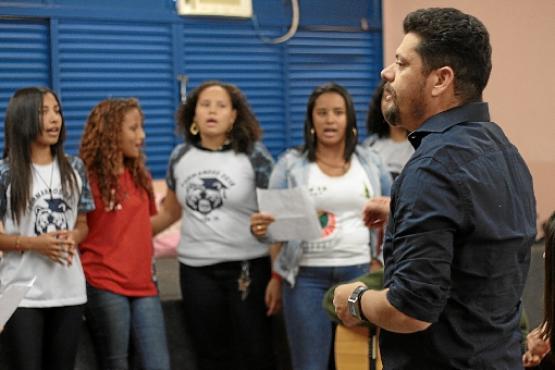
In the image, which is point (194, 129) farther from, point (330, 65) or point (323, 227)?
point (330, 65)

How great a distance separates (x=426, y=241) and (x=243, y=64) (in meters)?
3.81

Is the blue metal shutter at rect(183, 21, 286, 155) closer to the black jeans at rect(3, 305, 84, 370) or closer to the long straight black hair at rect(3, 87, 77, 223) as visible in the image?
the long straight black hair at rect(3, 87, 77, 223)

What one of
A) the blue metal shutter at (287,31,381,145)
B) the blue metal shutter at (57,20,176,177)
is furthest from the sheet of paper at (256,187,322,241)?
the blue metal shutter at (287,31,381,145)

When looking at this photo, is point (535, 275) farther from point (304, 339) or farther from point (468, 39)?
point (468, 39)

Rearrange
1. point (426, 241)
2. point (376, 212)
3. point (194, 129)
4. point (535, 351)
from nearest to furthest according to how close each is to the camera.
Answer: point (426, 241) < point (535, 351) < point (376, 212) < point (194, 129)

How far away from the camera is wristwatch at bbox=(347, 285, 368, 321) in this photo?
165 cm

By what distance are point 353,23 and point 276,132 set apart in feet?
3.03

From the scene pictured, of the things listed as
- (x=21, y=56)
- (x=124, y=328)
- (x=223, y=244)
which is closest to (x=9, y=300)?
(x=124, y=328)

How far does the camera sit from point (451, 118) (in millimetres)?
1599

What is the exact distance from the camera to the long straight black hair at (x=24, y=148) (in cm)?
Answer: 282

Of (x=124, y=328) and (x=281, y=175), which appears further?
(x=281, y=175)

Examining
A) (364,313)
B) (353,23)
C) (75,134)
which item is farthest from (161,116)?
(364,313)

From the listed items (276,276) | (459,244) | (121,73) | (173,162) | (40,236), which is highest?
(121,73)

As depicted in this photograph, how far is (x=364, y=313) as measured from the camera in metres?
1.63
